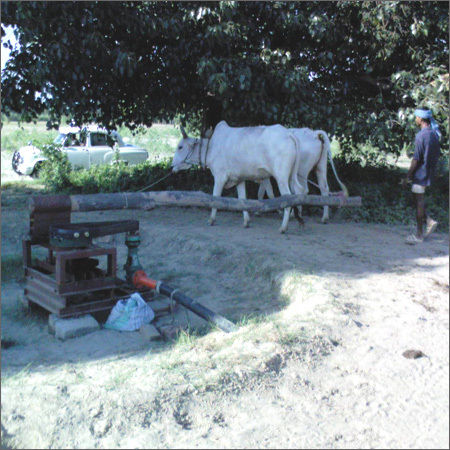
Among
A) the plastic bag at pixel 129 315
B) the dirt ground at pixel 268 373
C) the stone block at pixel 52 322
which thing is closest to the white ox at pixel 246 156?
the dirt ground at pixel 268 373

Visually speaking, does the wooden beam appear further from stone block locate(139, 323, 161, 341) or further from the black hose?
stone block locate(139, 323, 161, 341)

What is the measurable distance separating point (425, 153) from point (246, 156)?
98.4 inches

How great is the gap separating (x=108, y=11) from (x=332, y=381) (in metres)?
6.66

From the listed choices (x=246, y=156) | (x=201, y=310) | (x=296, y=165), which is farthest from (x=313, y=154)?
(x=201, y=310)

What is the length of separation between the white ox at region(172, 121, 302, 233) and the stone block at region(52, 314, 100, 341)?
3.52 m

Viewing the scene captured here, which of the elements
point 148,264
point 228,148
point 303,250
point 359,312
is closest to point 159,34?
point 228,148

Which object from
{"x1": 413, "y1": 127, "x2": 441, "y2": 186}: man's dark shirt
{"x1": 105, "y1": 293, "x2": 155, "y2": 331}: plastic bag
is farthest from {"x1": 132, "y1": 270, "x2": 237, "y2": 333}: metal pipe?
{"x1": 413, "y1": 127, "x2": 441, "y2": 186}: man's dark shirt

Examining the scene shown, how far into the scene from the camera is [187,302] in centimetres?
470

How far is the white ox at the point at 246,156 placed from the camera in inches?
288

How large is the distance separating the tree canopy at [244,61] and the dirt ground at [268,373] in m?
3.87

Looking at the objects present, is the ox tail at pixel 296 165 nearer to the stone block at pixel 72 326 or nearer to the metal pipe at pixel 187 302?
the metal pipe at pixel 187 302

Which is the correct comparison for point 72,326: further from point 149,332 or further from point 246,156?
point 246,156

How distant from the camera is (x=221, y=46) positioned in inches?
328

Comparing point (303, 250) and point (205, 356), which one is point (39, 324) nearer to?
point (205, 356)
